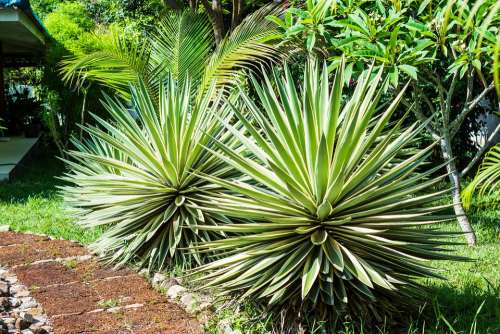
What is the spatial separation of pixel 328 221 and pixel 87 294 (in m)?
2.04

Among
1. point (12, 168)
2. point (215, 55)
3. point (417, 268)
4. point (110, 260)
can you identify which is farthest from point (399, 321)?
point (12, 168)

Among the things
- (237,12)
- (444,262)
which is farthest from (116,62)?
(444,262)

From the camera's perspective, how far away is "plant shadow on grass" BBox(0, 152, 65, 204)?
30.6 feet

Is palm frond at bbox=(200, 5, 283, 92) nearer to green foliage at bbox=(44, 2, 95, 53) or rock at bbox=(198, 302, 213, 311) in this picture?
rock at bbox=(198, 302, 213, 311)

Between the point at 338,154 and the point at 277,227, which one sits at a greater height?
the point at 338,154

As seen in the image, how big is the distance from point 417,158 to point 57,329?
244 cm

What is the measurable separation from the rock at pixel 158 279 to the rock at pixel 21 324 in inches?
42.9

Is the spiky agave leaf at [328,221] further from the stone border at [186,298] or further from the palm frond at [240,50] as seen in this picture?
the palm frond at [240,50]

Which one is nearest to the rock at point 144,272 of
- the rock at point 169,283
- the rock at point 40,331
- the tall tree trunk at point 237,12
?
the rock at point 169,283

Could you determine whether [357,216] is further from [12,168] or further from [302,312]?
[12,168]

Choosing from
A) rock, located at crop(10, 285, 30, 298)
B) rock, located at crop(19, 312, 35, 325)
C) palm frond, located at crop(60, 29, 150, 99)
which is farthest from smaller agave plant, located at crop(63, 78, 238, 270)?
palm frond, located at crop(60, 29, 150, 99)

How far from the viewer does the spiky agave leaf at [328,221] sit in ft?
12.1

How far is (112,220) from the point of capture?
18.3ft

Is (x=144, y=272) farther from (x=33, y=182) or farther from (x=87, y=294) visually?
(x=33, y=182)
